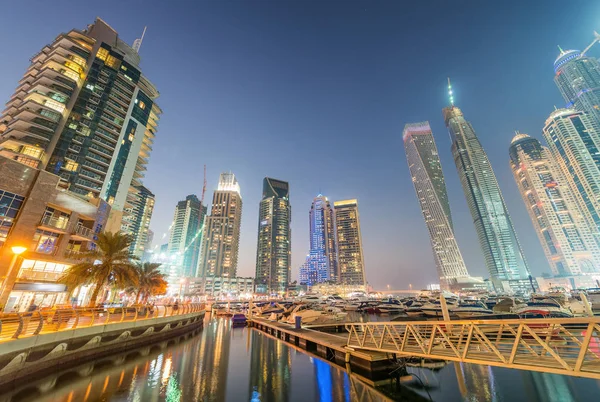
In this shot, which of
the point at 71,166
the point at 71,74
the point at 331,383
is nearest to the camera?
the point at 331,383

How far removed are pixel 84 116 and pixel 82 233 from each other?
125 feet

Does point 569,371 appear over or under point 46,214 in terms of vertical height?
under

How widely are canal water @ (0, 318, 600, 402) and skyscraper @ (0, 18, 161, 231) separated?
48156 mm

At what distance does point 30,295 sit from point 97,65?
66.0 metres

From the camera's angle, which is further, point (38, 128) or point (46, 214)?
point (38, 128)

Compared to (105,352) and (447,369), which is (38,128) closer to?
(105,352)

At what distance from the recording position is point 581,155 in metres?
171

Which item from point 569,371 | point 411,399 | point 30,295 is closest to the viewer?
point 569,371

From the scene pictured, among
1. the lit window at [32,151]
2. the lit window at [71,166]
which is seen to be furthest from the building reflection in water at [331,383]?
the lit window at [32,151]

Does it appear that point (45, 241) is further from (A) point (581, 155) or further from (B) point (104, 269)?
(A) point (581, 155)

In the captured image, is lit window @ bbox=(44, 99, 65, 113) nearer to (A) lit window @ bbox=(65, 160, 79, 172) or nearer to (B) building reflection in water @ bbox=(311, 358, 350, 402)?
(A) lit window @ bbox=(65, 160, 79, 172)

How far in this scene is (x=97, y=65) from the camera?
231ft

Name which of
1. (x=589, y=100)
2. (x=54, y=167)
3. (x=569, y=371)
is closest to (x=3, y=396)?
(x=569, y=371)

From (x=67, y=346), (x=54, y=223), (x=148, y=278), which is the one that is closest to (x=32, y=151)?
(x=54, y=223)
